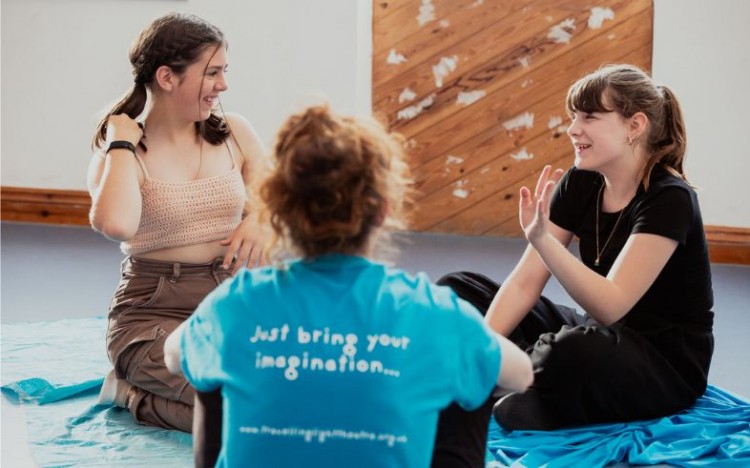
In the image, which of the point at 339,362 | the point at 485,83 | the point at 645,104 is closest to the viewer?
the point at 339,362

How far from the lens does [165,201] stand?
238 cm

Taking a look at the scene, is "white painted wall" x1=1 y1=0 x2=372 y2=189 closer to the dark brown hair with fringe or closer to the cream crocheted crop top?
the cream crocheted crop top

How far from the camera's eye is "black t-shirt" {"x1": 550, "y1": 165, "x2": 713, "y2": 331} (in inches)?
89.5

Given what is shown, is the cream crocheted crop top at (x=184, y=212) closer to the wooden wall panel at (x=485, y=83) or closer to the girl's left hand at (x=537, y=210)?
the girl's left hand at (x=537, y=210)

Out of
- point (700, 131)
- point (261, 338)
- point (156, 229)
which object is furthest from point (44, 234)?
point (261, 338)

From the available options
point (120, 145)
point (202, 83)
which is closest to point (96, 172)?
point (120, 145)

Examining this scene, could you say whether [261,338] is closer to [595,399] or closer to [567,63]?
[595,399]

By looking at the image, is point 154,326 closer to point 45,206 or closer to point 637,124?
point 637,124

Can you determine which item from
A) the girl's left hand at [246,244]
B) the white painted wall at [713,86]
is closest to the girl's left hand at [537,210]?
the girl's left hand at [246,244]

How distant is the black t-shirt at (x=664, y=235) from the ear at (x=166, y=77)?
3.27ft

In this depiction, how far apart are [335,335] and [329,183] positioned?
0.19 m

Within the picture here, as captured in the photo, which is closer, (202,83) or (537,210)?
(537,210)

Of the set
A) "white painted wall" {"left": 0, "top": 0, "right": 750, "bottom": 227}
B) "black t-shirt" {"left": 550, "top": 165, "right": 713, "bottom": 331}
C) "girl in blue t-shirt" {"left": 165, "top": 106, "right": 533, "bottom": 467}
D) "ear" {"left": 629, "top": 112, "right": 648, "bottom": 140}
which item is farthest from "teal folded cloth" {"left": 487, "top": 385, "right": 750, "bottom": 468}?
"white painted wall" {"left": 0, "top": 0, "right": 750, "bottom": 227}

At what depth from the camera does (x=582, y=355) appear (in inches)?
88.9
